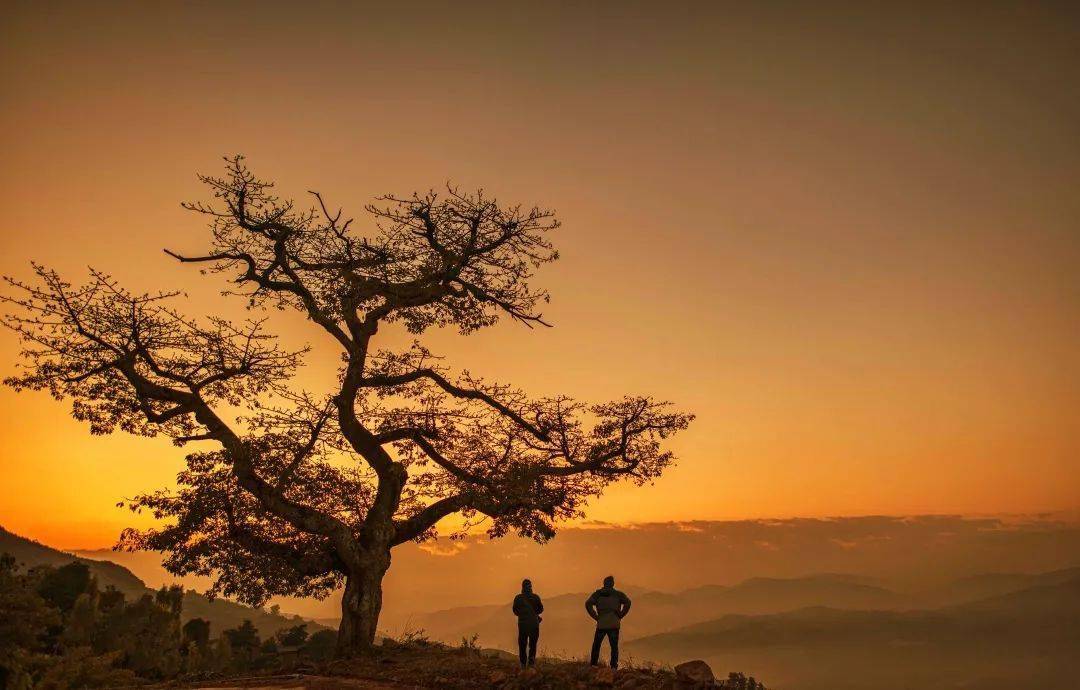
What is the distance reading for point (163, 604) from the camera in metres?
48.3

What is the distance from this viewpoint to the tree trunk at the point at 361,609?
20.9 meters

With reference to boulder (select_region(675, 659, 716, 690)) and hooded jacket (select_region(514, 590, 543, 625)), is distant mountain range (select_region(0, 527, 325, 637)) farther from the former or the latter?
boulder (select_region(675, 659, 716, 690))

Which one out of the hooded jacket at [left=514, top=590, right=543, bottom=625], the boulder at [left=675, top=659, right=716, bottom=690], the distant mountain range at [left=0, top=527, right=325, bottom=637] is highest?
the hooded jacket at [left=514, top=590, right=543, bottom=625]

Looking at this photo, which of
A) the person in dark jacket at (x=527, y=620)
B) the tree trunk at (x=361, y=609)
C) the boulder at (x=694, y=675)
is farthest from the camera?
the tree trunk at (x=361, y=609)

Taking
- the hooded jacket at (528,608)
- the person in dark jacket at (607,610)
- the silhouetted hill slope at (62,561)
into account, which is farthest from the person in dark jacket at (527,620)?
the silhouetted hill slope at (62,561)

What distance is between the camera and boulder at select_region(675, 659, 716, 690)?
14245 mm

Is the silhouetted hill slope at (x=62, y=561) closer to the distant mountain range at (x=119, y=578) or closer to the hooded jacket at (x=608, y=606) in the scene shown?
the distant mountain range at (x=119, y=578)

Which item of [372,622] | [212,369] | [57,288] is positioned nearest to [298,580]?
[372,622]

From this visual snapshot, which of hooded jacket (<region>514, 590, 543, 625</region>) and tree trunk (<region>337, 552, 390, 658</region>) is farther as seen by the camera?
tree trunk (<region>337, 552, 390, 658</region>)

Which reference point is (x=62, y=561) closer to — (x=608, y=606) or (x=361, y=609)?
(x=361, y=609)

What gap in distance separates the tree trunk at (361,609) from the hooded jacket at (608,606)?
24.0ft

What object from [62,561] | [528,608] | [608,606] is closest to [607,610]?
[608,606]

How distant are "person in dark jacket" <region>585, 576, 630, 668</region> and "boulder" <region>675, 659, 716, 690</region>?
2276mm

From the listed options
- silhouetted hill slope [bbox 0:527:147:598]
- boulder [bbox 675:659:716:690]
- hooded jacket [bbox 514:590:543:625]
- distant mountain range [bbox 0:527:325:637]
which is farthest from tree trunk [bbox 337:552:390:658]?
silhouetted hill slope [bbox 0:527:147:598]
